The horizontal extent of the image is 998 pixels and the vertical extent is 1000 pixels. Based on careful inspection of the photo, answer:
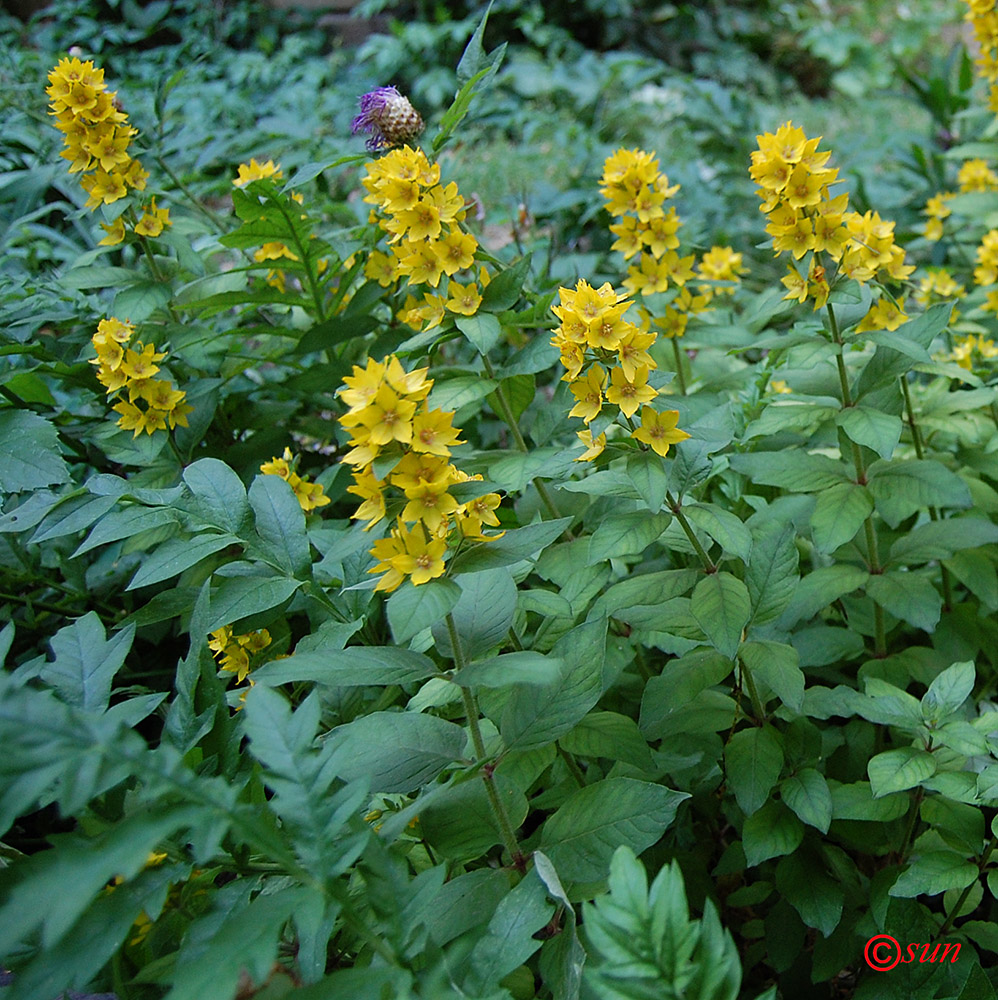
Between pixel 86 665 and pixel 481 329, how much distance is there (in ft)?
2.29

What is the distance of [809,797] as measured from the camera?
1.11 meters

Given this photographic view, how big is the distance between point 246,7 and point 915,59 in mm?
5072

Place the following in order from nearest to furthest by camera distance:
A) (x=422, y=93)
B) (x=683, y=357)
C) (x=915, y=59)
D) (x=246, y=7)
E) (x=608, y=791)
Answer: (x=608, y=791)
(x=683, y=357)
(x=422, y=93)
(x=246, y=7)
(x=915, y=59)

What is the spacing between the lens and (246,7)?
6.18 m

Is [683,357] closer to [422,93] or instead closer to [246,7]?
[422,93]

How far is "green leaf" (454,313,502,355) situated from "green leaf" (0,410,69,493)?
667 millimetres

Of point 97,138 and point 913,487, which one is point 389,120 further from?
point 913,487

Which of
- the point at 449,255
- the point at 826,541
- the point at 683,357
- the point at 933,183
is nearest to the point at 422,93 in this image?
the point at 933,183

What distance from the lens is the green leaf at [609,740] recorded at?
112 centimetres

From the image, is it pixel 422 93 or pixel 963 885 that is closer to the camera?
pixel 963 885

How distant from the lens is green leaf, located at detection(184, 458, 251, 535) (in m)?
1.19

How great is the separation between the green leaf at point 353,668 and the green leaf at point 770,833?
491 millimetres

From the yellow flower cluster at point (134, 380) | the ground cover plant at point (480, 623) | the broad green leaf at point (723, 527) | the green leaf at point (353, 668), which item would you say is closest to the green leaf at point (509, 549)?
the ground cover plant at point (480, 623)
